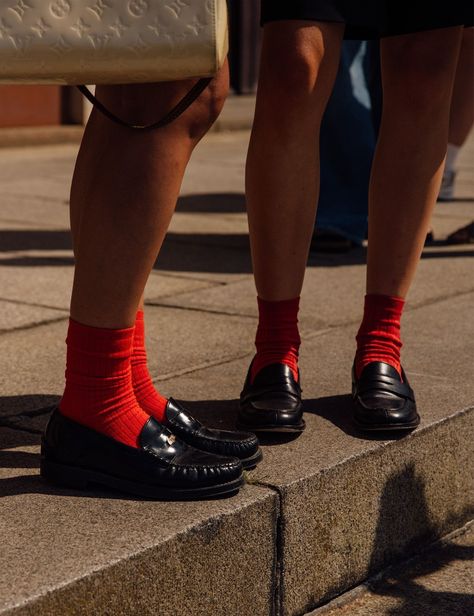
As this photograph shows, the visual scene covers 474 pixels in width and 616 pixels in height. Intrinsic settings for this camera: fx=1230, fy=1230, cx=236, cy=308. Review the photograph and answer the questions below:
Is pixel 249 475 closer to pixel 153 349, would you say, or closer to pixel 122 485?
pixel 122 485

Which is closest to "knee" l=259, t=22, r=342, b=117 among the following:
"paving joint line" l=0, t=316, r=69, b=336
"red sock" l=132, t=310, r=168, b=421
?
"red sock" l=132, t=310, r=168, b=421

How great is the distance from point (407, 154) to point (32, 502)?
1.06 meters

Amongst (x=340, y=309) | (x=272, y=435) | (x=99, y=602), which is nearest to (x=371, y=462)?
(x=272, y=435)

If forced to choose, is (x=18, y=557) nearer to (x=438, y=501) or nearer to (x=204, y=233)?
(x=438, y=501)

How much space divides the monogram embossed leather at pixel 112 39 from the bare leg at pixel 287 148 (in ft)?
1.92

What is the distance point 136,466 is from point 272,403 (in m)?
0.42

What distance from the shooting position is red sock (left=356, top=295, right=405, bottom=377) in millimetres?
2502

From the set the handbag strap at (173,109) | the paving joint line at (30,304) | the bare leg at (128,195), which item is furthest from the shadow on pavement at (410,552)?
the paving joint line at (30,304)

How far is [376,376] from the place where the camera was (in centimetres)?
243

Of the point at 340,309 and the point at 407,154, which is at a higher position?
the point at 407,154

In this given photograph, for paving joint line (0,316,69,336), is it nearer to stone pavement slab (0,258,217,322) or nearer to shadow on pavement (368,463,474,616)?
stone pavement slab (0,258,217,322)

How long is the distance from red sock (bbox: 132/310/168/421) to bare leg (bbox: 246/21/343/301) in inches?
12.8

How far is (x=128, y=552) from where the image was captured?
1.70 meters

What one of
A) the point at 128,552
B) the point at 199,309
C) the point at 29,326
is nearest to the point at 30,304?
the point at 29,326
